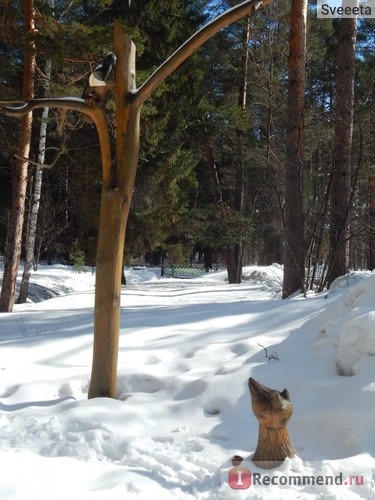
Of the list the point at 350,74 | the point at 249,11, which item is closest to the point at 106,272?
the point at 249,11

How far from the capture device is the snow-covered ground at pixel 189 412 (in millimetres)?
2211

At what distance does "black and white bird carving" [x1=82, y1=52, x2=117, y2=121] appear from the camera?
11.3 feet

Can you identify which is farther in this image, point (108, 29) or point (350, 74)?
point (350, 74)

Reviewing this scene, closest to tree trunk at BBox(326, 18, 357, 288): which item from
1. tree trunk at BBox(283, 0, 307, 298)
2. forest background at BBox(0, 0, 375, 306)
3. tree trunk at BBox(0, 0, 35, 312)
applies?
forest background at BBox(0, 0, 375, 306)

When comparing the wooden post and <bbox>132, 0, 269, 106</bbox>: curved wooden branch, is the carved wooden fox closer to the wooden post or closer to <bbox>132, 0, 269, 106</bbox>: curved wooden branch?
the wooden post

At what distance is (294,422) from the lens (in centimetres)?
286

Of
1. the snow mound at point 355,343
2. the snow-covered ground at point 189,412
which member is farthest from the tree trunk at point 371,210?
the snow mound at point 355,343

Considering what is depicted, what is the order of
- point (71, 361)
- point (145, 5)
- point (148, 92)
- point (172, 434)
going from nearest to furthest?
point (172, 434) < point (148, 92) < point (71, 361) < point (145, 5)

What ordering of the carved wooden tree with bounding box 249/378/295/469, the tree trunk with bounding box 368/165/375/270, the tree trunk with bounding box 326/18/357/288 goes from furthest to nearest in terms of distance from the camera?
the tree trunk with bounding box 368/165/375/270 → the tree trunk with bounding box 326/18/357/288 → the carved wooden tree with bounding box 249/378/295/469

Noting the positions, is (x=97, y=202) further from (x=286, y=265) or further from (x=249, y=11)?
(x=249, y=11)

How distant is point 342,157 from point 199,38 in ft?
19.6

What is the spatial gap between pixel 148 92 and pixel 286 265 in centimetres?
599

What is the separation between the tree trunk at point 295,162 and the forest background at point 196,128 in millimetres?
178

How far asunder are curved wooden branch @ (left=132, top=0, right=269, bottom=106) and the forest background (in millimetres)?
4723
